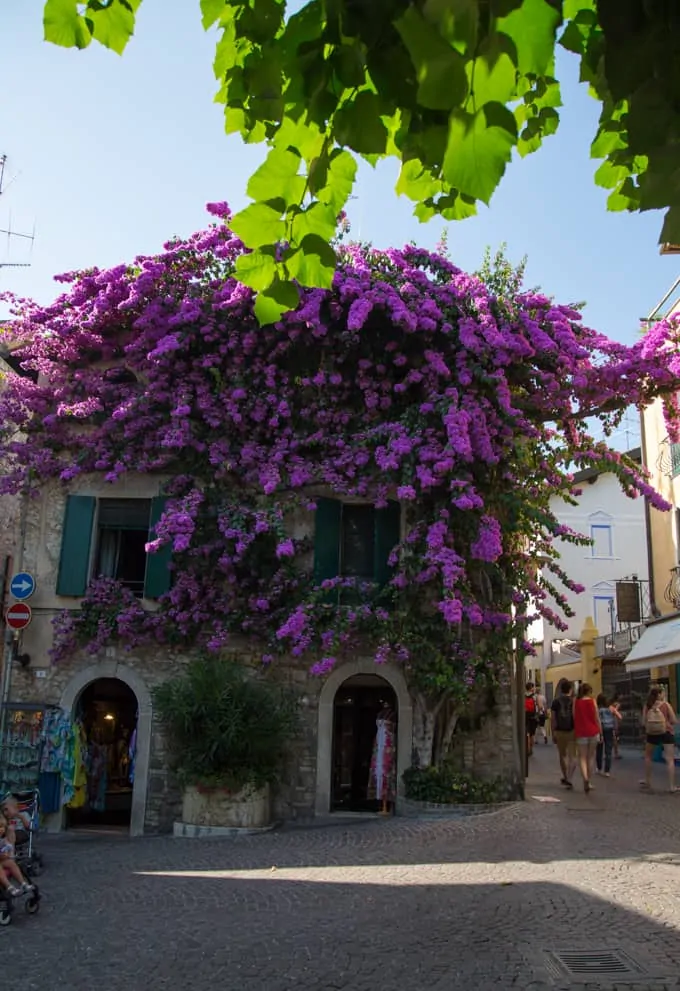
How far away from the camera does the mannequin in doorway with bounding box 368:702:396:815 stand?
14148 mm

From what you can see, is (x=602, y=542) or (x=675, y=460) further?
(x=602, y=542)

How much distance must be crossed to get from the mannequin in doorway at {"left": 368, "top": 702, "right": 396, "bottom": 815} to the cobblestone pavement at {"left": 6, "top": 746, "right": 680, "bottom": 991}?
7.95ft

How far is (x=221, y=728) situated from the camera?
12953 mm

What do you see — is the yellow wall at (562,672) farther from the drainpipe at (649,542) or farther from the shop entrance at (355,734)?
the shop entrance at (355,734)

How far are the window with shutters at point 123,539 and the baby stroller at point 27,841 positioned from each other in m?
5.42

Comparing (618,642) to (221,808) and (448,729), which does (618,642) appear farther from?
(221,808)

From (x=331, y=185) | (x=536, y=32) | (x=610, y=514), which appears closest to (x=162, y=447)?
(x=331, y=185)

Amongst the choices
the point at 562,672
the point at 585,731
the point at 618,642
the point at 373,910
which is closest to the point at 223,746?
the point at 585,731

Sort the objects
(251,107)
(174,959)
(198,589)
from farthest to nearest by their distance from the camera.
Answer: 1. (198,589)
2. (174,959)
3. (251,107)

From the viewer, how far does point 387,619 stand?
13492 mm

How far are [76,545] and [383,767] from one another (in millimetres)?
6057

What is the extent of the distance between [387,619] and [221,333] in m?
5.33

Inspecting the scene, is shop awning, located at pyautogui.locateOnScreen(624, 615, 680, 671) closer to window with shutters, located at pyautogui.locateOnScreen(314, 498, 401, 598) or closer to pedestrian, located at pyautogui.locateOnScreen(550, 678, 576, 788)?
pedestrian, located at pyautogui.locateOnScreen(550, 678, 576, 788)

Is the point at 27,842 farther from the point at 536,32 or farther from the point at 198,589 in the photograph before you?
the point at 536,32
